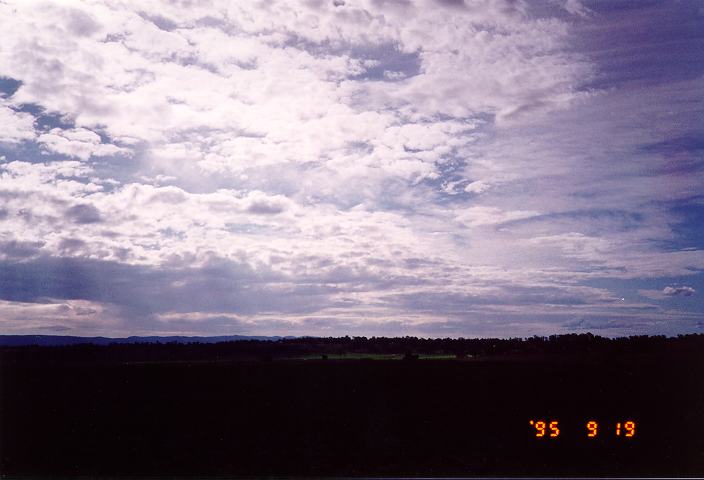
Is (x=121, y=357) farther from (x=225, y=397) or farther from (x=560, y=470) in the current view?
(x=560, y=470)

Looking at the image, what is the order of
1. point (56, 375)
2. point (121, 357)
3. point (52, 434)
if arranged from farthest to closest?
point (121, 357) < point (56, 375) < point (52, 434)

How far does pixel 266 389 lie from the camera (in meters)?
30.9

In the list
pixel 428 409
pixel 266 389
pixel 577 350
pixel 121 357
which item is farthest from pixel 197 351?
pixel 428 409

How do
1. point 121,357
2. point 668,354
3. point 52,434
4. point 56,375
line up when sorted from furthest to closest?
point 121,357
point 56,375
point 668,354
point 52,434

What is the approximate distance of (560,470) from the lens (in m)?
12.3

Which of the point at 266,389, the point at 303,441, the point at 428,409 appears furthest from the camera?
the point at 266,389

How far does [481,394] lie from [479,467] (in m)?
7.45

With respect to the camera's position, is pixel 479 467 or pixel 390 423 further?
pixel 390 423

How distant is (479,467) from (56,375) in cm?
4861

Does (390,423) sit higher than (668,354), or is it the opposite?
(668,354)

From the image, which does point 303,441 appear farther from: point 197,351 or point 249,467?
point 197,351

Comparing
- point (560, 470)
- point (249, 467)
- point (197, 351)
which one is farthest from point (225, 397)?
point (197, 351)
